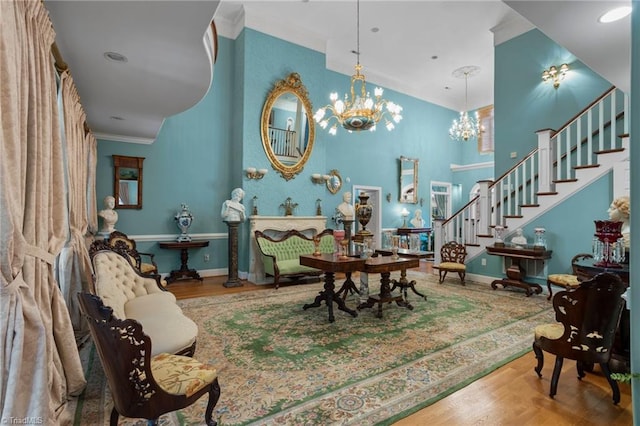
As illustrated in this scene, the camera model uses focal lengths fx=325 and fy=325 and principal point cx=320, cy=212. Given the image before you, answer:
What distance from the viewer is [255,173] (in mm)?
6750

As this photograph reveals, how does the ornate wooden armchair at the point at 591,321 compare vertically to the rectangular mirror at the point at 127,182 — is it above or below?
below

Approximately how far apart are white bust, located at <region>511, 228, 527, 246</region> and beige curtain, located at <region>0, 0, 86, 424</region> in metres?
6.08

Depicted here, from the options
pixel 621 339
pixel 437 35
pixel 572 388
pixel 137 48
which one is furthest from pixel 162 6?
pixel 437 35

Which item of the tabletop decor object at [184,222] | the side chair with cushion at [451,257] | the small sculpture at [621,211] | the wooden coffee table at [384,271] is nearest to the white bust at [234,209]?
the tabletop decor object at [184,222]

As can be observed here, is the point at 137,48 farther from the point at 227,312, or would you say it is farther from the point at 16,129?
the point at 227,312

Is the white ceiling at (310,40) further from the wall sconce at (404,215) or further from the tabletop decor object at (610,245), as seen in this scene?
the wall sconce at (404,215)

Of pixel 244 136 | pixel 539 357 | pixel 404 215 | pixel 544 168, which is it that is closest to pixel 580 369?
pixel 539 357

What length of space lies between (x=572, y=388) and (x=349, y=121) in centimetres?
420

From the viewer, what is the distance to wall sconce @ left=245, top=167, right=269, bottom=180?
6674mm

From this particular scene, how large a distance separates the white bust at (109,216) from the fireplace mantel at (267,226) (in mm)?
2381

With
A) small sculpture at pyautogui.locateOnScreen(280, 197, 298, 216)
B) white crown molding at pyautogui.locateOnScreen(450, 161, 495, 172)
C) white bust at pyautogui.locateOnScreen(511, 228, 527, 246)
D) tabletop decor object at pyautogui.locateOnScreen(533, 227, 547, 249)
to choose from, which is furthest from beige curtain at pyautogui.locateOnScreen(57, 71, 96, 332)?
white crown molding at pyautogui.locateOnScreen(450, 161, 495, 172)

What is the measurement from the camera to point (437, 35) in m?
7.52

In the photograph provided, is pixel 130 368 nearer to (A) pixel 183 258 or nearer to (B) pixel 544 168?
(A) pixel 183 258

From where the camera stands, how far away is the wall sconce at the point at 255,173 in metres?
6.67
